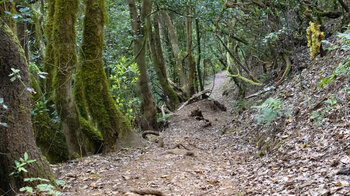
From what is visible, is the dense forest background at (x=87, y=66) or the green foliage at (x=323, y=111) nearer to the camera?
the dense forest background at (x=87, y=66)

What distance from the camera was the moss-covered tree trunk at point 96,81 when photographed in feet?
25.8

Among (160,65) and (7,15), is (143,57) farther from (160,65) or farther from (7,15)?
(7,15)

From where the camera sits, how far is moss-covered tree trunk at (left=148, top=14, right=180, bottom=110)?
15.9 meters

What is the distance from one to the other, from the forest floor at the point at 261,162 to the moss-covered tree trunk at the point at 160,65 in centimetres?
734

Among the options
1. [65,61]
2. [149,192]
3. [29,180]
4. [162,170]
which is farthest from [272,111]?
[29,180]

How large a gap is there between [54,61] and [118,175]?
3.40m

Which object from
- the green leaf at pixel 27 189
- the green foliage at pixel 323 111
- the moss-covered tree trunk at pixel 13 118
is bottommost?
the green foliage at pixel 323 111

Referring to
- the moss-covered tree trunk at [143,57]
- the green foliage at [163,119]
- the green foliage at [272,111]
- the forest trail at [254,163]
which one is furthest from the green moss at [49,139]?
the green foliage at [163,119]

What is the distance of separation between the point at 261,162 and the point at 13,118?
5024mm

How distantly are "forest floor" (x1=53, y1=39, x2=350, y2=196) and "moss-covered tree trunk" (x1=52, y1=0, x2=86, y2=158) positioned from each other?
988mm

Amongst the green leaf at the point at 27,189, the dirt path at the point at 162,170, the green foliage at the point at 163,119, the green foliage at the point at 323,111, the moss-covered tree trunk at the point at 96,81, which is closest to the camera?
the green leaf at the point at 27,189

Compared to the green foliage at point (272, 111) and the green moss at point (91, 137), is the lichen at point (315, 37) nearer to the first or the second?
the green foliage at point (272, 111)

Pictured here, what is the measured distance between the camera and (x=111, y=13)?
13.8 m

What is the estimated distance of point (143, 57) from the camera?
12.1 metres
